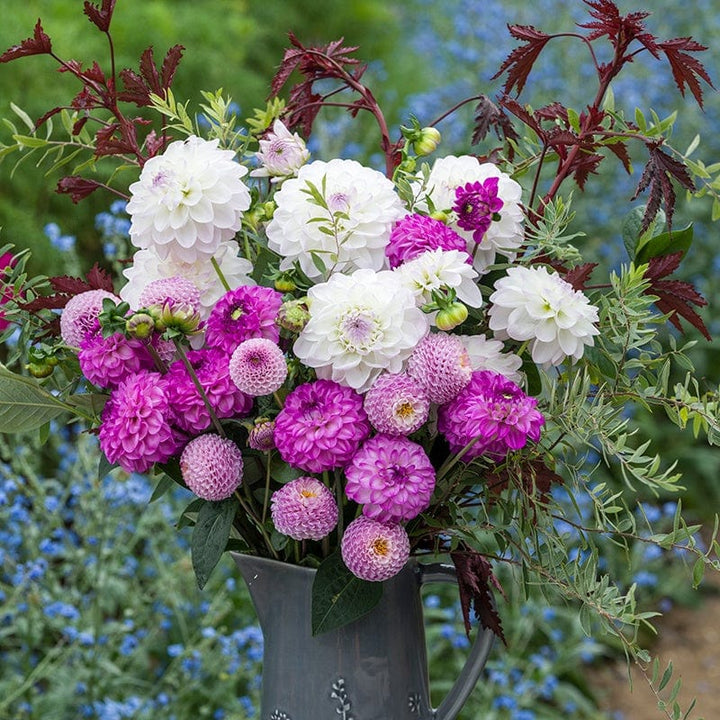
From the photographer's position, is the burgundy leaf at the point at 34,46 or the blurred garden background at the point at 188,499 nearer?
the burgundy leaf at the point at 34,46

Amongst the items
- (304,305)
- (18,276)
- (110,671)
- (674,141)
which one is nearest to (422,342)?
(304,305)

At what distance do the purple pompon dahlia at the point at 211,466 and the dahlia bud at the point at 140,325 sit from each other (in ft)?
0.33

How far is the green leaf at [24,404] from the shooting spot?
0.92m

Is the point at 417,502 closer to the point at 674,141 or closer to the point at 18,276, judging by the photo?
the point at 18,276

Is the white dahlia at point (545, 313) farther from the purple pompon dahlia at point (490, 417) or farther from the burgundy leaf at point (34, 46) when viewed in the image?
the burgundy leaf at point (34, 46)

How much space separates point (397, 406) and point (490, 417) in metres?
0.07

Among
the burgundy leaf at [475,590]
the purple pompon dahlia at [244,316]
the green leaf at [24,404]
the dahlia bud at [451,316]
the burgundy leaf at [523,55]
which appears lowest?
the burgundy leaf at [475,590]

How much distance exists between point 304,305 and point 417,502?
0.57ft

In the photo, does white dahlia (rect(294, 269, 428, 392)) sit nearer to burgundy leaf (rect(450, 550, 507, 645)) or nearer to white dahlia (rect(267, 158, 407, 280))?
white dahlia (rect(267, 158, 407, 280))

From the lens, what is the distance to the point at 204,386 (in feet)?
2.87

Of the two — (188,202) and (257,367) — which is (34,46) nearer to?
(188,202)

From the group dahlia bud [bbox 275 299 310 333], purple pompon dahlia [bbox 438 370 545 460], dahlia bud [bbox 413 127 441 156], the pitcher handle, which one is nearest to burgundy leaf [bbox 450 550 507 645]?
the pitcher handle

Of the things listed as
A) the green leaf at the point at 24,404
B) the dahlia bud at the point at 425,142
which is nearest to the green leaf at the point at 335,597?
the green leaf at the point at 24,404

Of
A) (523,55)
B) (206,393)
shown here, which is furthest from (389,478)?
(523,55)
